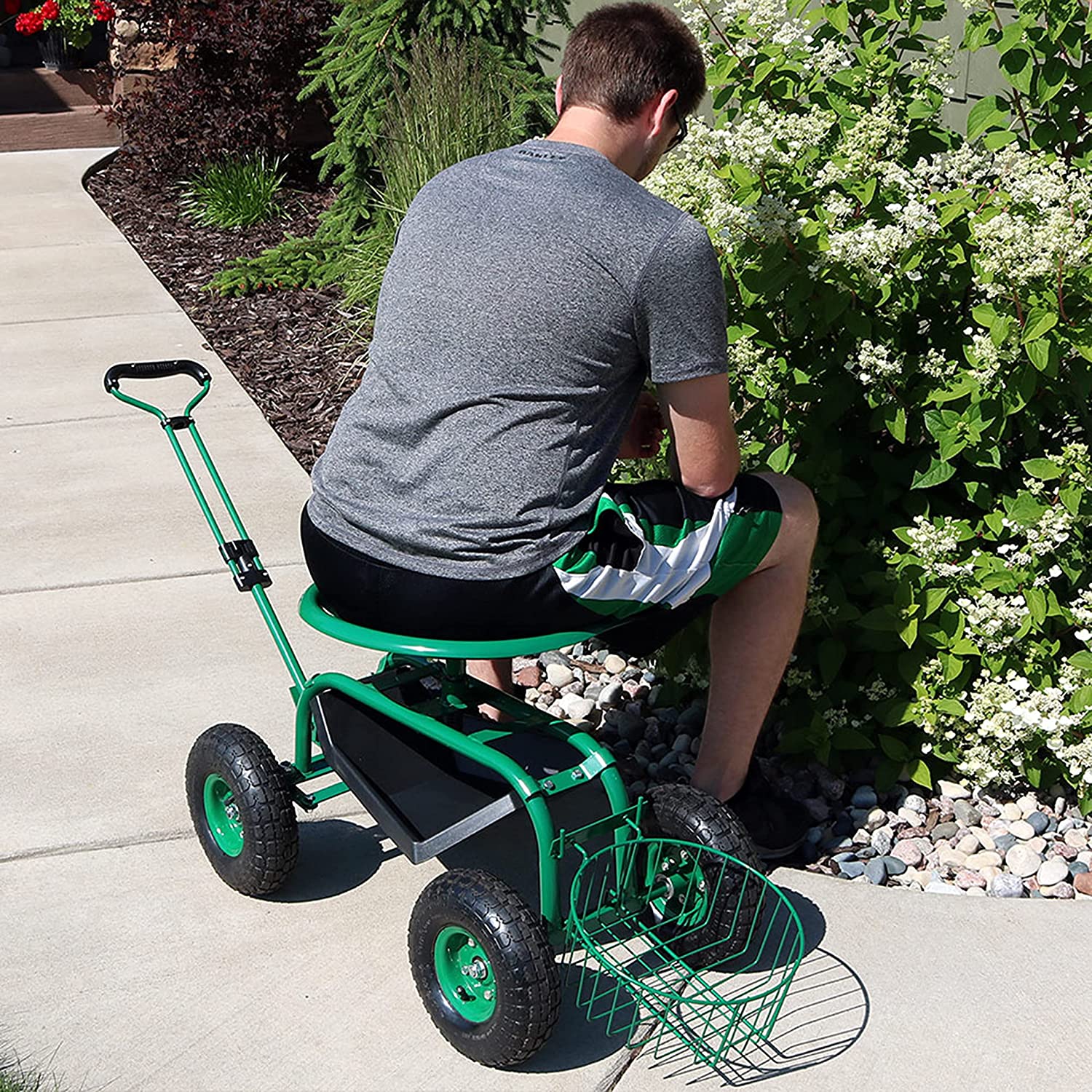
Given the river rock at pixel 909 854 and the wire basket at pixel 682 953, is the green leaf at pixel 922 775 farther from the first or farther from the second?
the wire basket at pixel 682 953

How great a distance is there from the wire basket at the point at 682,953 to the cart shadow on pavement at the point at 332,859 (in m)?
0.53

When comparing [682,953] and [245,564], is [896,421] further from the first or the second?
[245,564]

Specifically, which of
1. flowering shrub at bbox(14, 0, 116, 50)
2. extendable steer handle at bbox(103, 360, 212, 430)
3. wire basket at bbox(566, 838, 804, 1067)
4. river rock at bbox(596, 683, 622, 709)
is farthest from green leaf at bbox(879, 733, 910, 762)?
flowering shrub at bbox(14, 0, 116, 50)

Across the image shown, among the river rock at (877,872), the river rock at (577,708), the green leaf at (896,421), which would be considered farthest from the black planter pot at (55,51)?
the river rock at (877,872)

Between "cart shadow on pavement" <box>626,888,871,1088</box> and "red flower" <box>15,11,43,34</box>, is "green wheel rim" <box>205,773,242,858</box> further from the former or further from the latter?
"red flower" <box>15,11,43,34</box>

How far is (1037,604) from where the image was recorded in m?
3.17

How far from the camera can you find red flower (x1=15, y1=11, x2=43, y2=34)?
10.4 meters

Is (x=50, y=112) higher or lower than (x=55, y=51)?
lower

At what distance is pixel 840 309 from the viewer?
124 inches

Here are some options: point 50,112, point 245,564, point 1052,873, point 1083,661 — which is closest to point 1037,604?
point 1083,661

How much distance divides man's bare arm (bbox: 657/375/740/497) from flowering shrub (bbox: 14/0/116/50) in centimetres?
874

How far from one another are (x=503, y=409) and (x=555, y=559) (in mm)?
280

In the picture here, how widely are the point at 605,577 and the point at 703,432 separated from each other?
0.31m

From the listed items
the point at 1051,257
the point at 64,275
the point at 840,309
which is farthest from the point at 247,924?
the point at 64,275
